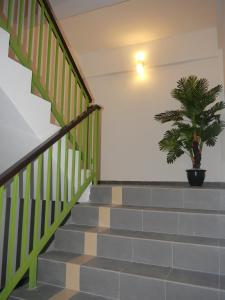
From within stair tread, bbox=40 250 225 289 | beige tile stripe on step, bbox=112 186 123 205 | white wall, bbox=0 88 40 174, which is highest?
white wall, bbox=0 88 40 174

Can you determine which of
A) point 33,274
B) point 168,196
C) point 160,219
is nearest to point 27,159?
point 33,274

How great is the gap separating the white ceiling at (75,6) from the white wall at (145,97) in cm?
128

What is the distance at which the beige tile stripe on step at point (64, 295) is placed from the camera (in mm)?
1769

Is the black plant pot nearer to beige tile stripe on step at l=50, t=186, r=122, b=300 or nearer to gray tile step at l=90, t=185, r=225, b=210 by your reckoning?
gray tile step at l=90, t=185, r=225, b=210

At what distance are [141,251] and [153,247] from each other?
0.11 m

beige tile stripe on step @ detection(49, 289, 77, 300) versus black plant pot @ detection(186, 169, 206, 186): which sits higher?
black plant pot @ detection(186, 169, 206, 186)

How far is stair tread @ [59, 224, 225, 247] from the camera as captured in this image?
1.93m

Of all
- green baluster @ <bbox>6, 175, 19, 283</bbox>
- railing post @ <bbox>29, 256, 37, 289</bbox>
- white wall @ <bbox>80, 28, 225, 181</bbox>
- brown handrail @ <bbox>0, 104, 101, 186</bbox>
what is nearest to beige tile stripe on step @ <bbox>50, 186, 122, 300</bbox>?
railing post @ <bbox>29, 256, 37, 289</bbox>

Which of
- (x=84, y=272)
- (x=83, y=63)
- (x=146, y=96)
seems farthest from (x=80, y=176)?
(x=83, y=63)

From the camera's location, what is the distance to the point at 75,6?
3.21 metres

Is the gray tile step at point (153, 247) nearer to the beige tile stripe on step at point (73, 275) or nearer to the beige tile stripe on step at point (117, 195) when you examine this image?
the beige tile stripe on step at point (73, 275)

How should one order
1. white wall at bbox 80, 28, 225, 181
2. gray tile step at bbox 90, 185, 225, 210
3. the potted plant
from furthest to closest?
white wall at bbox 80, 28, 225, 181, the potted plant, gray tile step at bbox 90, 185, 225, 210

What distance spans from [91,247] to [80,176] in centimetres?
83

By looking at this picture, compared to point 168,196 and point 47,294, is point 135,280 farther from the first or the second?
point 168,196
